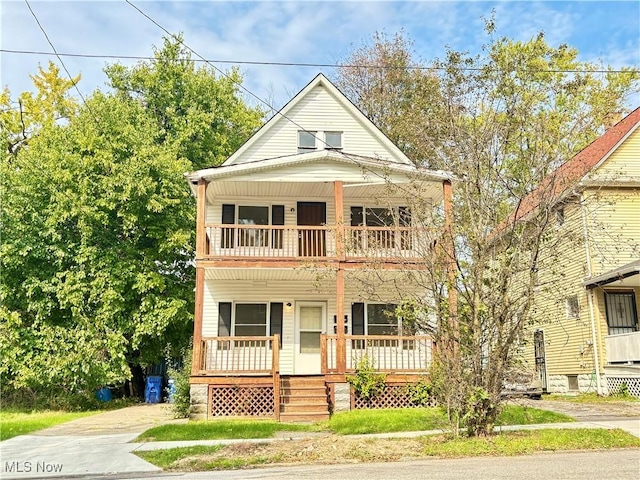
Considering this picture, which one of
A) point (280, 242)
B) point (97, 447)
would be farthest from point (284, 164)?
point (97, 447)

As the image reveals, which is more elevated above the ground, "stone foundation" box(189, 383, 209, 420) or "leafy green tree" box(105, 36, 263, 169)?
"leafy green tree" box(105, 36, 263, 169)

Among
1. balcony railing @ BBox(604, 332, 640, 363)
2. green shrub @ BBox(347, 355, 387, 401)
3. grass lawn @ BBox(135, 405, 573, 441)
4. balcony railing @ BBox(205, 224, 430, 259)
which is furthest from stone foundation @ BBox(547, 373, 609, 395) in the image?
green shrub @ BBox(347, 355, 387, 401)

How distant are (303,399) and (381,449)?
201 inches

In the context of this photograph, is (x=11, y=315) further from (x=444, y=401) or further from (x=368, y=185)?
(x=444, y=401)

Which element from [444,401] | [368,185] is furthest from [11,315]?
[444,401]

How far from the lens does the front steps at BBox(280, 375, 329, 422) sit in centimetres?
1360

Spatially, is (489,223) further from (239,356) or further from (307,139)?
(307,139)

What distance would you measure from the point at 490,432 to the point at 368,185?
8641 millimetres

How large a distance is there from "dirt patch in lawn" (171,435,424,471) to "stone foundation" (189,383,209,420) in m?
4.04

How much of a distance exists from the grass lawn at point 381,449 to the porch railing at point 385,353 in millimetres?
4502

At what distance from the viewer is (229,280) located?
17.5m

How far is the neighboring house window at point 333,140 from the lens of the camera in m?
19.2

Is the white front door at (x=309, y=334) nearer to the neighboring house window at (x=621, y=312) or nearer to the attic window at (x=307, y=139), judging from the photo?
the attic window at (x=307, y=139)

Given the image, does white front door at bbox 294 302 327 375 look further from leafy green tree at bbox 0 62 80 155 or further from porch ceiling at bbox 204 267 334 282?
leafy green tree at bbox 0 62 80 155
